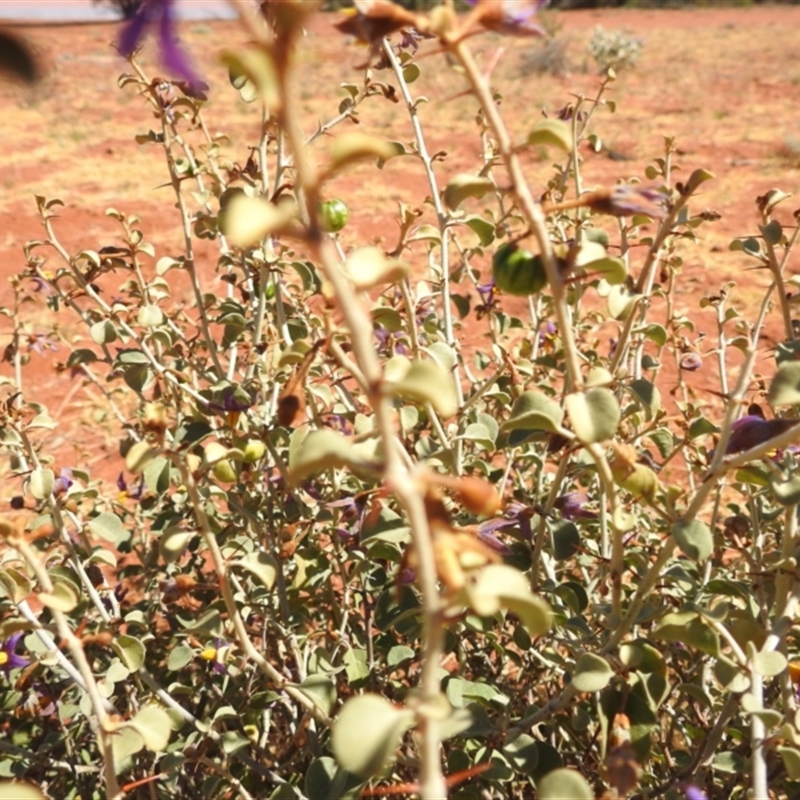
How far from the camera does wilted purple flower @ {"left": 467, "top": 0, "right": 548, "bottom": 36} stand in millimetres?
657

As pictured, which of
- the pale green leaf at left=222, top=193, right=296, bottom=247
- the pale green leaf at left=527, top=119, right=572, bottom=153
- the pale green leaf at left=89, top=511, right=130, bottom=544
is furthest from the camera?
the pale green leaf at left=89, top=511, right=130, bottom=544

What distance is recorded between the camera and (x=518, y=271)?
2.71 feet

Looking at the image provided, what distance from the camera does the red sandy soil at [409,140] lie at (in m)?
4.82

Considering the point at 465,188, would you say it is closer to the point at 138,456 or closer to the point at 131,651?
the point at 138,456

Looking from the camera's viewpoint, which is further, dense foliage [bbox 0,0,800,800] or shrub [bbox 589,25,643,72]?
shrub [bbox 589,25,643,72]

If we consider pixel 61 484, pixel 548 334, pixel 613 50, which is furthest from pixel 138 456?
pixel 613 50

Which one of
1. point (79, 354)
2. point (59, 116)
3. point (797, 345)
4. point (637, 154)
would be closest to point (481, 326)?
point (79, 354)

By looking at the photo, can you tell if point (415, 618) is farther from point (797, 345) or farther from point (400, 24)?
point (400, 24)

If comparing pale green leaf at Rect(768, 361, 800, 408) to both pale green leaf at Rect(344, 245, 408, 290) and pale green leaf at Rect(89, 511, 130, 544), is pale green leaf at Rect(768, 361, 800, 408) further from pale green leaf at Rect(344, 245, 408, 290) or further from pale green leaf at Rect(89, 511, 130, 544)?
pale green leaf at Rect(89, 511, 130, 544)

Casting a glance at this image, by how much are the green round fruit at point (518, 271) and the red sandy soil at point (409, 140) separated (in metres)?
0.20

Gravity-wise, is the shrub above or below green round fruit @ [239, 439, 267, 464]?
above

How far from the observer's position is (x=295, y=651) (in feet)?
4.37

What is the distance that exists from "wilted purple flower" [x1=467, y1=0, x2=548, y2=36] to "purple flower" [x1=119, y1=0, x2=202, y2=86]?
24cm

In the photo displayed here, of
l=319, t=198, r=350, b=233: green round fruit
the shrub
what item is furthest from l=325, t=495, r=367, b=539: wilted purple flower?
the shrub
